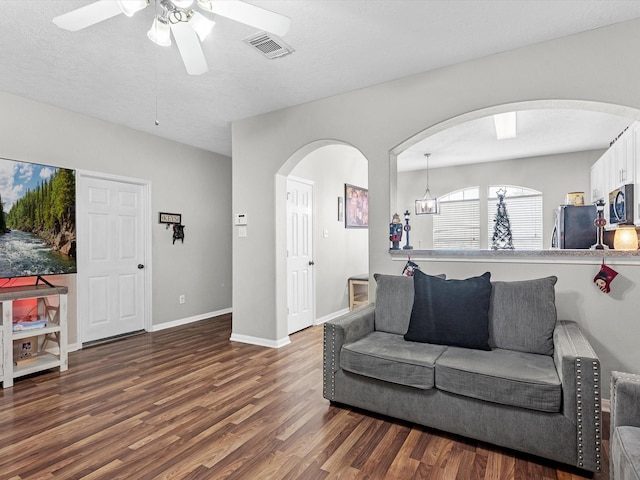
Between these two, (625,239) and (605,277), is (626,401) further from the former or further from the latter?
(625,239)

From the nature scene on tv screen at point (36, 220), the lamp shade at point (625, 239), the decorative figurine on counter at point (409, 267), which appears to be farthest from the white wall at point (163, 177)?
the lamp shade at point (625, 239)

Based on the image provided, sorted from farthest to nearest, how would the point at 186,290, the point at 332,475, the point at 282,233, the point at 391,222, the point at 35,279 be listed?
the point at 186,290 → the point at 282,233 → the point at 35,279 → the point at 391,222 → the point at 332,475

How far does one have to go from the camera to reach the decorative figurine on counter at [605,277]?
8.11 feet

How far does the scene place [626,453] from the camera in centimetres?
128

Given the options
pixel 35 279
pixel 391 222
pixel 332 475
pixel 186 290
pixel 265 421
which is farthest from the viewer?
pixel 186 290

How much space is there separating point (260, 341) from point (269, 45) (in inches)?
117

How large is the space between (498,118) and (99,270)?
4.97 m

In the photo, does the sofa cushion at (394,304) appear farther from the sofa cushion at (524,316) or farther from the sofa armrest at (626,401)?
the sofa armrest at (626,401)

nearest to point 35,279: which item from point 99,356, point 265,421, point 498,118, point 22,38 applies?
point 99,356

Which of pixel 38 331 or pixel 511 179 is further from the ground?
pixel 511 179

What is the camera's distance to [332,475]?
1854mm

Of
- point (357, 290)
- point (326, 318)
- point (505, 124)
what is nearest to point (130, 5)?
point (505, 124)

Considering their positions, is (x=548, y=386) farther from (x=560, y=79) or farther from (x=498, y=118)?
(x=498, y=118)

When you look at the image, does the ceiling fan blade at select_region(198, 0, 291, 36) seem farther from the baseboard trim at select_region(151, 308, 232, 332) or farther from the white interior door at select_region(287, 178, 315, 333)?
the baseboard trim at select_region(151, 308, 232, 332)
